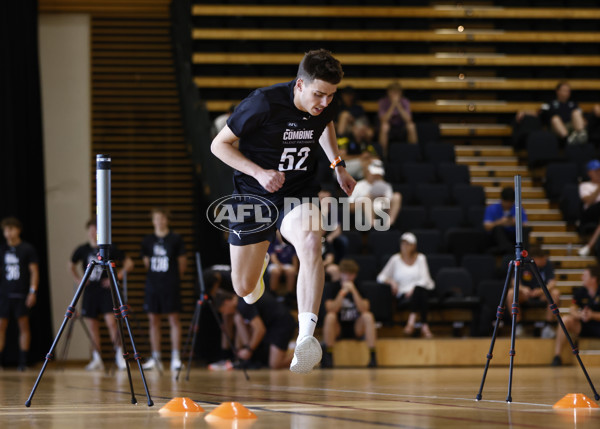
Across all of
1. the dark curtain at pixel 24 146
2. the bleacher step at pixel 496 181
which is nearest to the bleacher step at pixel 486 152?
the bleacher step at pixel 496 181

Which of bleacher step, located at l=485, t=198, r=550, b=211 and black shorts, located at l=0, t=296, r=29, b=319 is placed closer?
black shorts, located at l=0, t=296, r=29, b=319

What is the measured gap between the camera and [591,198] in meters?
11.2

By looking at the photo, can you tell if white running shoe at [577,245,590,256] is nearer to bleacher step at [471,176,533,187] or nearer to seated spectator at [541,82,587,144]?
bleacher step at [471,176,533,187]

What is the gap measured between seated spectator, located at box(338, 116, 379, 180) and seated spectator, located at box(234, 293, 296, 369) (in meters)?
2.53

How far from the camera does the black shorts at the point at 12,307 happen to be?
10.6m

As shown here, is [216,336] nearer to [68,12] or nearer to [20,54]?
[20,54]

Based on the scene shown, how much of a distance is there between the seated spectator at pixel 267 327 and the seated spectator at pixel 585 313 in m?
2.89

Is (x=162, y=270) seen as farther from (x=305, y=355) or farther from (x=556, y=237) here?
(x=305, y=355)

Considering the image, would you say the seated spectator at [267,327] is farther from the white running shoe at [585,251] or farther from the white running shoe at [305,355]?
the white running shoe at [305,355]

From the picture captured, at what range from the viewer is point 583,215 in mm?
11312

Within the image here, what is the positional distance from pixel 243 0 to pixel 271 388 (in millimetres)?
9631

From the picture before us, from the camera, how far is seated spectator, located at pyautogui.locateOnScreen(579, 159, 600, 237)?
11117mm

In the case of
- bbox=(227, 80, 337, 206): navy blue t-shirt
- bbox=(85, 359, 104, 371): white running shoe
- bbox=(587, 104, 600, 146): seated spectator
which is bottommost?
bbox=(85, 359, 104, 371): white running shoe

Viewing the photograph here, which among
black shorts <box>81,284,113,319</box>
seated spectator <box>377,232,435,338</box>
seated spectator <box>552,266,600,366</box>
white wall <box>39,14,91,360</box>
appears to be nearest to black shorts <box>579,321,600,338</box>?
seated spectator <box>552,266,600,366</box>
